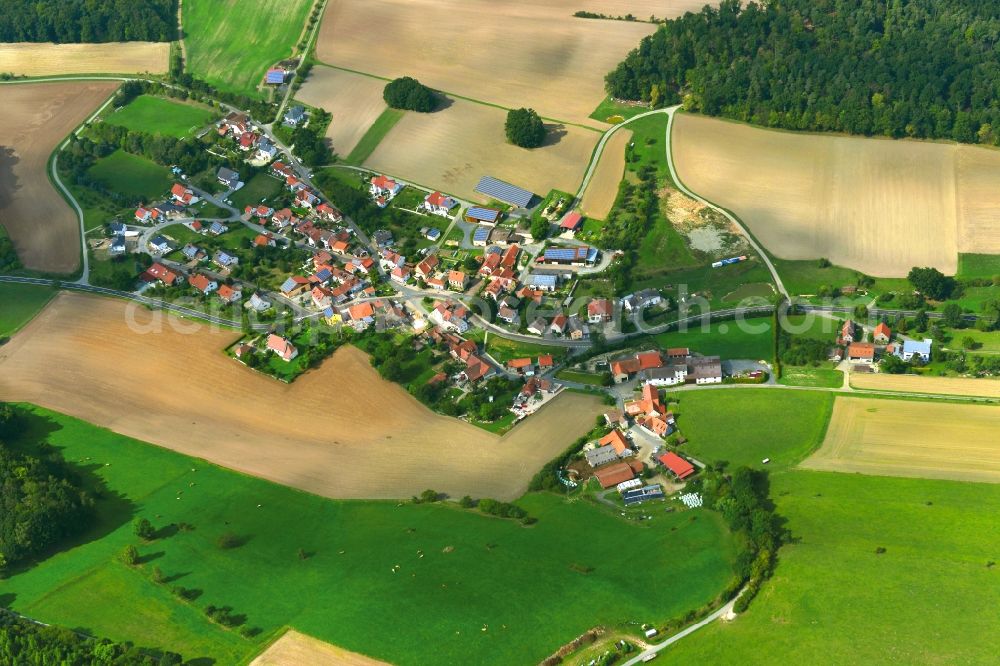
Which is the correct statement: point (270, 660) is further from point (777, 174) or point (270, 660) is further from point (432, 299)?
point (777, 174)

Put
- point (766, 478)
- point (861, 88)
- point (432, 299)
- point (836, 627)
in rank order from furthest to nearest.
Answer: point (861, 88), point (432, 299), point (766, 478), point (836, 627)

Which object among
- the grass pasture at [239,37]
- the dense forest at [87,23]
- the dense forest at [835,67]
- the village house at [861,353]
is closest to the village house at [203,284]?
the grass pasture at [239,37]

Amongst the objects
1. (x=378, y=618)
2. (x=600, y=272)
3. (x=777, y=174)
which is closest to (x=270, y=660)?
(x=378, y=618)

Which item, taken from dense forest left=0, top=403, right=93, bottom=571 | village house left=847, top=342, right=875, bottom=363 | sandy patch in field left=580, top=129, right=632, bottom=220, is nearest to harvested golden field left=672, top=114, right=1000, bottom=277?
sandy patch in field left=580, top=129, right=632, bottom=220

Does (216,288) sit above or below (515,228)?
below

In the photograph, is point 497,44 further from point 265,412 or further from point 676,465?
point 676,465

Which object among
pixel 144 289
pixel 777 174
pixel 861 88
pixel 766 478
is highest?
pixel 861 88
